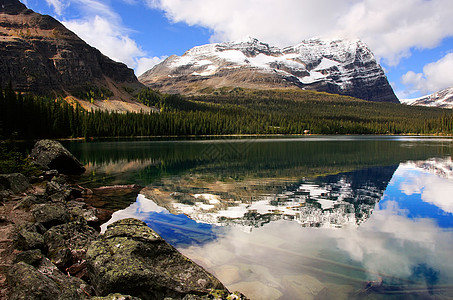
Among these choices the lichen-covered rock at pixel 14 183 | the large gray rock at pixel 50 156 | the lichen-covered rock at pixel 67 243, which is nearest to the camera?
the lichen-covered rock at pixel 67 243

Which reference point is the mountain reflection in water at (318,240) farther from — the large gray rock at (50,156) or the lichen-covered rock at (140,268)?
the large gray rock at (50,156)

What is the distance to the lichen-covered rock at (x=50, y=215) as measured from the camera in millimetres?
12734

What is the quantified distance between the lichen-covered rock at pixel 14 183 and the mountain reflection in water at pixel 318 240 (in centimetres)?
692

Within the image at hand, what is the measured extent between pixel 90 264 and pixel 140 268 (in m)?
1.52

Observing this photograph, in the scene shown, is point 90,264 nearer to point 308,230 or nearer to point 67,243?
point 67,243

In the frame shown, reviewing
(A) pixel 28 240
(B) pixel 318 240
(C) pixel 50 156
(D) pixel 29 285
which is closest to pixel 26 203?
(A) pixel 28 240

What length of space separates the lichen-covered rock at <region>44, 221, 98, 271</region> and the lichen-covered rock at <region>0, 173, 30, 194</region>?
362 inches

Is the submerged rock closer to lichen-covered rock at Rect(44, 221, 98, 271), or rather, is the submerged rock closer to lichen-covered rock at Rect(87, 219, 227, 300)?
lichen-covered rock at Rect(87, 219, 227, 300)

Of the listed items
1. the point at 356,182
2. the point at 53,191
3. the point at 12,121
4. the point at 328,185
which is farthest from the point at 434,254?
the point at 12,121

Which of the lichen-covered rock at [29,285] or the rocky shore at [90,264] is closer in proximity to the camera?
the lichen-covered rock at [29,285]

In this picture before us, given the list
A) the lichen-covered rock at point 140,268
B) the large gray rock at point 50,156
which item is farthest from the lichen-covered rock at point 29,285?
the large gray rock at point 50,156

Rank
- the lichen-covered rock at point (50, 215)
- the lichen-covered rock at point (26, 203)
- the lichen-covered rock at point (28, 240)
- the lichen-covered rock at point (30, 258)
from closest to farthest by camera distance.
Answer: the lichen-covered rock at point (30, 258), the lichen-covered rock at point (28, 240), the lichen-covered rock at point (50, 215), the lichen-covered rock at point (26, 203)

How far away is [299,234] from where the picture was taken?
1465cm

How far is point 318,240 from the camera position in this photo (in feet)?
45.7
